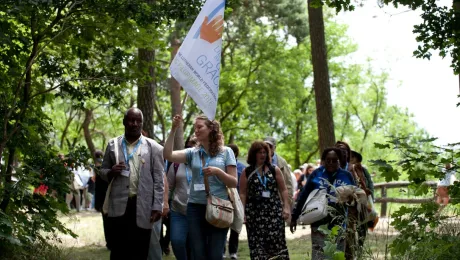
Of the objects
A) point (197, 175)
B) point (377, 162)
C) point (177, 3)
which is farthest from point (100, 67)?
point (377, 162)

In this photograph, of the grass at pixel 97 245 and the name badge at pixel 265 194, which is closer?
the name badge at pixel 265 194

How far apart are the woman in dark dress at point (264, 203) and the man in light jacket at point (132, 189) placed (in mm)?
1955

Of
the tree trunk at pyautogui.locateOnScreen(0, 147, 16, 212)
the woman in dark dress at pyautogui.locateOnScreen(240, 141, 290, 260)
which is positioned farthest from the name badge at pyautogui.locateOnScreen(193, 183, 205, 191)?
the tree trunk at pyautogui.locateOnScreen(0, 147, 16, 212)

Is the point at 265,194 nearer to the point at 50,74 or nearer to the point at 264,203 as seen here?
the point at 264,203

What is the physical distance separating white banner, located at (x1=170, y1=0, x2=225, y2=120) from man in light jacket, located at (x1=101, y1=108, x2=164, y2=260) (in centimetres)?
62

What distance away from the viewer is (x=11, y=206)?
10.4m

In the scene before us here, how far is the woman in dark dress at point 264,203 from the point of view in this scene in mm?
10562

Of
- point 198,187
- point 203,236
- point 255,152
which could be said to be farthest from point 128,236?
point 255,152

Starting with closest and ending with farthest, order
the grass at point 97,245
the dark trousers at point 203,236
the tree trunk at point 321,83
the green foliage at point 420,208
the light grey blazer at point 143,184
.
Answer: the green foliage at point 420,208, the light grey blazer at point 143,184, the dark trousers at point 203,236, the grass at point 97,245, the tree trunk at point 321,83

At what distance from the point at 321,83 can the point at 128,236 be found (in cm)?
867

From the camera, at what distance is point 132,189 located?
8.69m

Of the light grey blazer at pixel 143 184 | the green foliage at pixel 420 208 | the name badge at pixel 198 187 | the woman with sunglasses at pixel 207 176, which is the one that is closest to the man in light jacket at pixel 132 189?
the light grey blazer at pixel 143 184

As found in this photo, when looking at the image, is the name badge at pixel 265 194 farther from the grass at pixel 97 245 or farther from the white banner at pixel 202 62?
the white banner at pixel 202 62

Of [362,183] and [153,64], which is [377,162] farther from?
[153,64]
